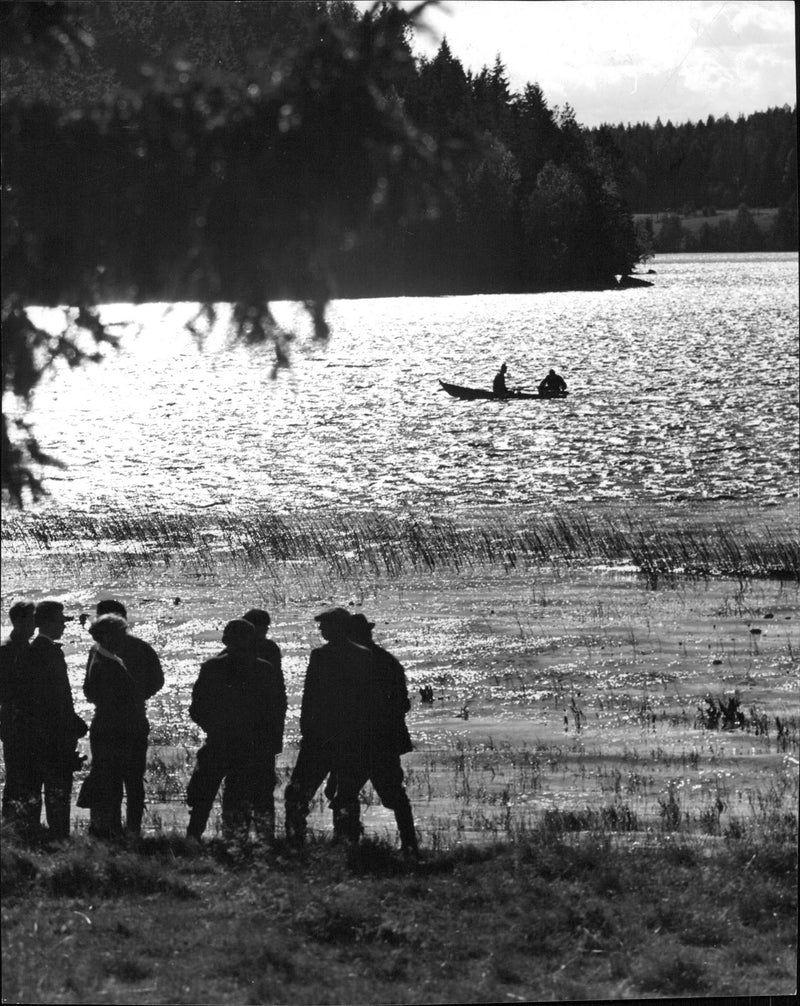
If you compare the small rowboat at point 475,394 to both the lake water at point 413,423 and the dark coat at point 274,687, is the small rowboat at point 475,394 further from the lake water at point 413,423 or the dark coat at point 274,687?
the dark coat at point 274,687

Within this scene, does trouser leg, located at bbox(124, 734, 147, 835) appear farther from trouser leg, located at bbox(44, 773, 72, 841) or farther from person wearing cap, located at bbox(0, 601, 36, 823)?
person wearing cap, located at bbox(0, 601, 36, 823)

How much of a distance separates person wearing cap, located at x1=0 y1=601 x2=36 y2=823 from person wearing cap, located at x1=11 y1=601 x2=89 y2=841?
0.04 meters

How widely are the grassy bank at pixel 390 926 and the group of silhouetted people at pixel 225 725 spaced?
2.36 feet

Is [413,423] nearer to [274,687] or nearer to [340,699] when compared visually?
[274,687]

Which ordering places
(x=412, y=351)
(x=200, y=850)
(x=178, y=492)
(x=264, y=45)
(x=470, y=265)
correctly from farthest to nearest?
(x=412, y=351)
(x=470, y=265)
(x=178, y=492)
(x=200, y=850)
(x=264, y=45)

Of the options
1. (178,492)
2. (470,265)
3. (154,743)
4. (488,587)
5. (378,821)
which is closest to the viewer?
(378,821)

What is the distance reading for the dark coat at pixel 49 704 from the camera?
28.6ft

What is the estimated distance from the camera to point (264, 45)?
7.45 m

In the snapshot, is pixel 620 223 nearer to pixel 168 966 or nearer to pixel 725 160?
pixel 725 160

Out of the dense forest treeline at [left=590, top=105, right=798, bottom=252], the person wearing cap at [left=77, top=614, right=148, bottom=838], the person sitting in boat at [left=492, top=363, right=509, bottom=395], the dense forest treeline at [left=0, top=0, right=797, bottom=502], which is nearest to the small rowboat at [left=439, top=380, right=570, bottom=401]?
the person sitting in boat at [left=492, top=363, right=509, bottom=395]

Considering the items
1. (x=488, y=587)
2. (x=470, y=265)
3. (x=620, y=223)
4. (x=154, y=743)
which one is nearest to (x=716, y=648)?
(x=488, y=587)

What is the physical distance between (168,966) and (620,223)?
85.9 feet

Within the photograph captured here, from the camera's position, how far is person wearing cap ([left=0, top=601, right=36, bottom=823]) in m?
8.76

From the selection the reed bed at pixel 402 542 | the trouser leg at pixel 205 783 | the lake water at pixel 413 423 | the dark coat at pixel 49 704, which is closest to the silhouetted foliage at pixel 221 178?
the lake water at pixel 413 423
